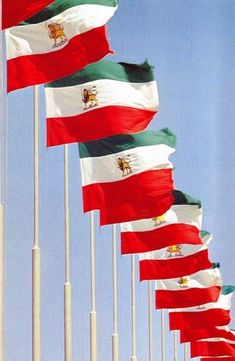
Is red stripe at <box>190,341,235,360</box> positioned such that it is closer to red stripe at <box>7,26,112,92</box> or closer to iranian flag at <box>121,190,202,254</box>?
iranian flag at <box>121,190,202,254</box>

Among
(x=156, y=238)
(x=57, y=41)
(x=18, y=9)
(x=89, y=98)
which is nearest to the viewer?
(x=18, y=9)

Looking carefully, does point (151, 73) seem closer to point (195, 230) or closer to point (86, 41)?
point (86, 41)

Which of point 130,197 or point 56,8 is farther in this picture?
point 130,197

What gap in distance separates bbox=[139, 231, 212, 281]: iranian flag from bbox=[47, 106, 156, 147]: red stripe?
15.3 metres

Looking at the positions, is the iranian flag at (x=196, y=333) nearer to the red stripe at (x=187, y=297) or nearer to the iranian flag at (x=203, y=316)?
the iranian flag at (x=203, y=316)

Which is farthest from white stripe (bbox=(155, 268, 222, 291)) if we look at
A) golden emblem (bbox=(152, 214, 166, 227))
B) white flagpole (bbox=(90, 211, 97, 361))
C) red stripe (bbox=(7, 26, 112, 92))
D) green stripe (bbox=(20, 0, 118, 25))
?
red stripe (bbox=(7, 26, 112, 92))

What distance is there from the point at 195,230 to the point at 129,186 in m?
8.85

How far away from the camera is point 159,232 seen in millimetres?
40250

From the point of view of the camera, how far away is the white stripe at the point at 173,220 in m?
40.2

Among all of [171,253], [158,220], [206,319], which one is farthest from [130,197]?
[206,319]

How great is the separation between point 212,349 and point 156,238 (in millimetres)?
26664

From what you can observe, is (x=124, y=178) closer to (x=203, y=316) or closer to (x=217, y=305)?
(x=203, y=316)

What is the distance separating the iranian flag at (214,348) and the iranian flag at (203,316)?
834 centimetres

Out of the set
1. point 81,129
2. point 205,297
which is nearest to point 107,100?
point 81,129
